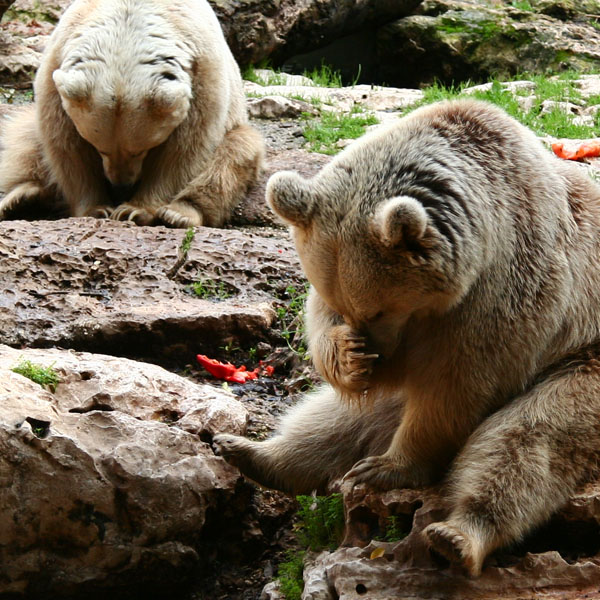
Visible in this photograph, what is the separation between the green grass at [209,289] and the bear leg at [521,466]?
2438mm

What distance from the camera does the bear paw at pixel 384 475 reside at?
3.88 meters

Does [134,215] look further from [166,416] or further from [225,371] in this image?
[166,416]

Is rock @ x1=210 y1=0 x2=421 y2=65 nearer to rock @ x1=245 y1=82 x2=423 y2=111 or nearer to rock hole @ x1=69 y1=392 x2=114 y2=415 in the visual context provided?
rock @ x1=245 y1=82 x2=423 y2=111

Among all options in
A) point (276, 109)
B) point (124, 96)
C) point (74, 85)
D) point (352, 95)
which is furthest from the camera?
point (352, 95)

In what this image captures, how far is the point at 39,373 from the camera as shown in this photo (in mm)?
4246

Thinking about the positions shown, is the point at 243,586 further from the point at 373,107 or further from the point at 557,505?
the point at 373,107

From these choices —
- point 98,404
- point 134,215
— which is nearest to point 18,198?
point 134,215

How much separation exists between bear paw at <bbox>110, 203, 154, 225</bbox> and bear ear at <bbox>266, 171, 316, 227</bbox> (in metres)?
3.63

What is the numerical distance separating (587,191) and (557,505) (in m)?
1.42

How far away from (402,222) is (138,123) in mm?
4249

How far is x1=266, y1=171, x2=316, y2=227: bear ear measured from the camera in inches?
147

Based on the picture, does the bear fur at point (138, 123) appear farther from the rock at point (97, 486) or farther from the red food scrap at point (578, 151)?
the rock at point (97, 486)

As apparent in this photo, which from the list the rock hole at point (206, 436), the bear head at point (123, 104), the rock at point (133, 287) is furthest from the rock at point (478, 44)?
the rock hole at point (206, 436)

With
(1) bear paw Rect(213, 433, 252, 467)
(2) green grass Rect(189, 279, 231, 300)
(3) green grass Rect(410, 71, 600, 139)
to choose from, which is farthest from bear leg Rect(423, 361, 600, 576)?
(3) green grass Rect(410, 71, 600, 139)
